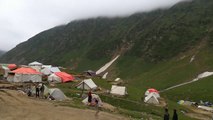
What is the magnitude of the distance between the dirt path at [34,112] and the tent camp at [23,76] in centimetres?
3816

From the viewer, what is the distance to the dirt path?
1475 inches

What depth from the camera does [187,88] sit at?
130m

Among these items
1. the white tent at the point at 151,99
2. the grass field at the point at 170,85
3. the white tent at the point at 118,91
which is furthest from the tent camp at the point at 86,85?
the white tent at the point at 151,99

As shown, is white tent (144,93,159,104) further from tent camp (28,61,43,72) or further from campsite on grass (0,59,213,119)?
tent camp (28,61,43,72)

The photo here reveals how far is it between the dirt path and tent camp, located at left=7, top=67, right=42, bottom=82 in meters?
38.2

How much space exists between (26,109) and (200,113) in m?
47.5

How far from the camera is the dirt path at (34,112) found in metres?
37.5

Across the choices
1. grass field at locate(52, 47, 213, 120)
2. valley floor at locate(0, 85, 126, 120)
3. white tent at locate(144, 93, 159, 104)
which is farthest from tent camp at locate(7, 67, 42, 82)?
valley floor at locate(0, 85, 126, 120)

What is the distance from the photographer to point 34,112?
3959 centimetres

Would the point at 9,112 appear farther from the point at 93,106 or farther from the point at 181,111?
the point at 181,111

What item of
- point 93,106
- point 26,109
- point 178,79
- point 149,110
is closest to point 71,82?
point 149,110

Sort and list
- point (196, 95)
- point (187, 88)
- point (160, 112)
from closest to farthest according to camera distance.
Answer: point (160, 112)
point (196, 95)
point (187, 88)

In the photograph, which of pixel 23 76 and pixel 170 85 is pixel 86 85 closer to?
pixel 23 76

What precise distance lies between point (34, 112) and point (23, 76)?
47700mm
